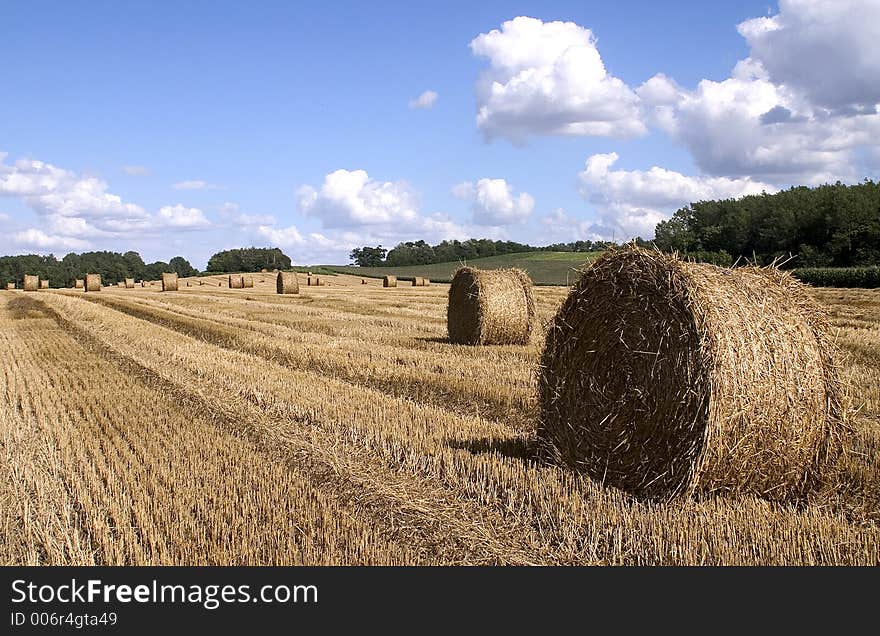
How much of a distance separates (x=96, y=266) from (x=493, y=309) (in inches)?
4037

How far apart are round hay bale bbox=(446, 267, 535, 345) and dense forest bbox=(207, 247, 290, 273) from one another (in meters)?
74.2

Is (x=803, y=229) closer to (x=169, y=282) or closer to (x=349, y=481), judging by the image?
(x=169, y=282)

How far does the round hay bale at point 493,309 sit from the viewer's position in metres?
14.6

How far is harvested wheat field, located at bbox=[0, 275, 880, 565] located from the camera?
4965mm

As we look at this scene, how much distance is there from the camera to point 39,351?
49.5 feet

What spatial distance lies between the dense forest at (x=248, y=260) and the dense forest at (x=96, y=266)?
849 centimetres

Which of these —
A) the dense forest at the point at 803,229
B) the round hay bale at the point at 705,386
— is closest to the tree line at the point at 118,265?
the dense forest at the point at 803,229

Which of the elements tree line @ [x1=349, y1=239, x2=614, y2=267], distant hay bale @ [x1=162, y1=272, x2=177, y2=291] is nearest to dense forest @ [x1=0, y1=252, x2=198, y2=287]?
tree line @ [x1=349, y1=239, x2=614, y2=267]

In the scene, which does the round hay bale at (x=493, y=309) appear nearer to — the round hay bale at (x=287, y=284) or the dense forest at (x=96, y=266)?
the round hay bale at (x=287, y=284)

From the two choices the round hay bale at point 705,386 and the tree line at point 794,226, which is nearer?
the round hay bale at point 705,386

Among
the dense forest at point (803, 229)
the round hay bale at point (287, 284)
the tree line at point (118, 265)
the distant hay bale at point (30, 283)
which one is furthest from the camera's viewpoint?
the tree line at point (118, 265)

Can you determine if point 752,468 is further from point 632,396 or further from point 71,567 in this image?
point 71,567

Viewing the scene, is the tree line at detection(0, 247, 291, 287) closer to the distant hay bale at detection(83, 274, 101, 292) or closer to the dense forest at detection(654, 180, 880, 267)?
the distant hay bale at detection(83, 274, 101, 292)

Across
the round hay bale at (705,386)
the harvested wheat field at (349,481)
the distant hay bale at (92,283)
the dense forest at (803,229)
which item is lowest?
the harvested wheat field at (349,481)
